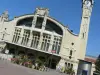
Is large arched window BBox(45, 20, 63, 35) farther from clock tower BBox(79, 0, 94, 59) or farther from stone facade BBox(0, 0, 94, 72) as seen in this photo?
clock tower BBox(79, 0, 94, 59)

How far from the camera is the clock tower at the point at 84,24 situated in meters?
51.7

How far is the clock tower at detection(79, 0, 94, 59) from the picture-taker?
51719mm

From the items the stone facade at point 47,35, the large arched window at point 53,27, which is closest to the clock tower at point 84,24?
the stone facade at point 47,35

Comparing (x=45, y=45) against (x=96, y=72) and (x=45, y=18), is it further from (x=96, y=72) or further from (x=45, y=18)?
(x=96, y=72)

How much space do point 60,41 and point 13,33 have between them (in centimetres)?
1201

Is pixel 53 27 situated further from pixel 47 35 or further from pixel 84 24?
pixel 84 24

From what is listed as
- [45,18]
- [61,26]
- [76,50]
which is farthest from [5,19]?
[76,50]

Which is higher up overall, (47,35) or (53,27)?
(53,27)

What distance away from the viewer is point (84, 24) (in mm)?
53406

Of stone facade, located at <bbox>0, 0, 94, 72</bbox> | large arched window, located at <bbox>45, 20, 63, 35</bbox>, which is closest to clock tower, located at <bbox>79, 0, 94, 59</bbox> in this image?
stone facade, located at <bbox>0, 0, 94, 72</bbox>

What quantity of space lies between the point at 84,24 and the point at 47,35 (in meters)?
9.63

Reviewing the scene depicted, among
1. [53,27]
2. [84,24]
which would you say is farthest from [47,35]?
[84,24]

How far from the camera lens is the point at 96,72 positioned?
55.1 meters

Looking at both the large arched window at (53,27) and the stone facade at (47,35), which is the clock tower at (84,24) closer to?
the stone facade at (47,35)
